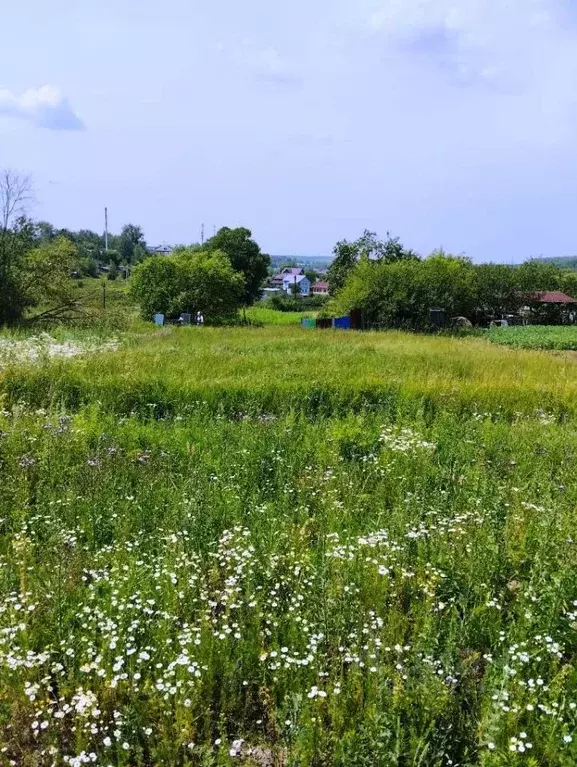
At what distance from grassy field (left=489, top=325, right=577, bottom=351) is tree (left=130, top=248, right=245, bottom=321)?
71.4ft

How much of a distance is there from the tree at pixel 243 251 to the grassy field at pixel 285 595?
62063 millimetres

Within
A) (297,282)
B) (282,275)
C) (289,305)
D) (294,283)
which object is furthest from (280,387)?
(282,275)

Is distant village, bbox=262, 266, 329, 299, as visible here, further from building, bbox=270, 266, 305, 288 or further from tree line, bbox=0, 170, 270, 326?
tree line, bbox=0, 170, 270, 326

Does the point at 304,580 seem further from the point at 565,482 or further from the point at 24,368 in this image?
the point at 24,368

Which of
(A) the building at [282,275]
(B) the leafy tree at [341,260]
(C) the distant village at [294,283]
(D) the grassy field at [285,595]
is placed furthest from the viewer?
(A) the building at [282,275]

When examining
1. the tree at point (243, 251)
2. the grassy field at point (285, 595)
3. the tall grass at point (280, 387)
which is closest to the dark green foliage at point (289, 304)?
the tree at point (243, 251)

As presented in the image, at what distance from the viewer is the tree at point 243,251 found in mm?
68625

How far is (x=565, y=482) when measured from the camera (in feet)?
20.6

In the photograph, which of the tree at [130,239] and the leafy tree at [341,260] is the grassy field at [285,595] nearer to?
the leafy tree at [341,260]

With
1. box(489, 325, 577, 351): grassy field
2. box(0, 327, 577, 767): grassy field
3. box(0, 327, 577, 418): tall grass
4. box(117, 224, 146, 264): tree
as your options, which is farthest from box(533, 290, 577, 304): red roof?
box(117, 224, 146, 264): tree

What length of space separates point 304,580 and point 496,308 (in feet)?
190

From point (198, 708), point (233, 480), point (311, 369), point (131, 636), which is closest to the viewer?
point (198, 708)

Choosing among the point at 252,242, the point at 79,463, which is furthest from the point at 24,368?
the point at 252,242

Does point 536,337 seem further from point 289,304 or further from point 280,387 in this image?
point 289,304
